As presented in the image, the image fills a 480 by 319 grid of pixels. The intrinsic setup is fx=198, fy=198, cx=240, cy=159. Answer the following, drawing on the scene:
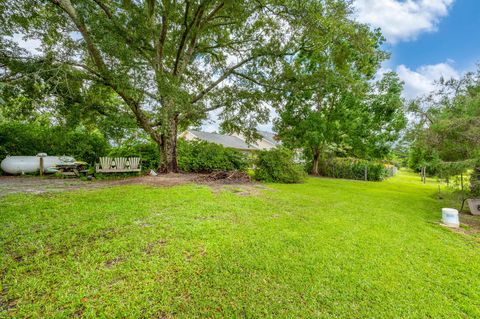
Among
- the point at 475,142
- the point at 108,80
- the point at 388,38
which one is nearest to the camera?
the point at 475,142

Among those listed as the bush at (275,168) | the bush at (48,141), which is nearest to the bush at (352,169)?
the bush at (275,168)

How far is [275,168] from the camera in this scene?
10773 millimetres

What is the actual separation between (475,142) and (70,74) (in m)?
13.6

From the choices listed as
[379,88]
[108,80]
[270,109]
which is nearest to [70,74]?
[108,80]

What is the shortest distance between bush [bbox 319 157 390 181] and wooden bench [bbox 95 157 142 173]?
49.3 ft

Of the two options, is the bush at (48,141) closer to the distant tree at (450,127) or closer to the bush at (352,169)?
the distant tree at (450,127)

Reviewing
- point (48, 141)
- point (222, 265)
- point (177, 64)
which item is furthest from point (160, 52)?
point (222, 265)

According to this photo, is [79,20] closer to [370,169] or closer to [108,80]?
[108,80]

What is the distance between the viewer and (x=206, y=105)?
11867mm

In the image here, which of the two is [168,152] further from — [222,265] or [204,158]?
[222,265]

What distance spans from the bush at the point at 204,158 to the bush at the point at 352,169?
8581 mm

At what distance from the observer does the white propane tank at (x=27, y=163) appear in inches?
343

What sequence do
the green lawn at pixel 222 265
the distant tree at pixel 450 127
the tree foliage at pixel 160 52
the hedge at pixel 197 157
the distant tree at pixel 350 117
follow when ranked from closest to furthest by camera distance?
the green lawn at pixel 222 265, the distant tree at pixel 450 127, the tree foliage at pixel 160 52, the hedge at pixel 197 157, the distant tree at pixel 350 117

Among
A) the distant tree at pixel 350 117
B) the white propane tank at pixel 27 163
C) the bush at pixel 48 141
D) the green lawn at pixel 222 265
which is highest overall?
→ the distant tree at pixel 350 117
